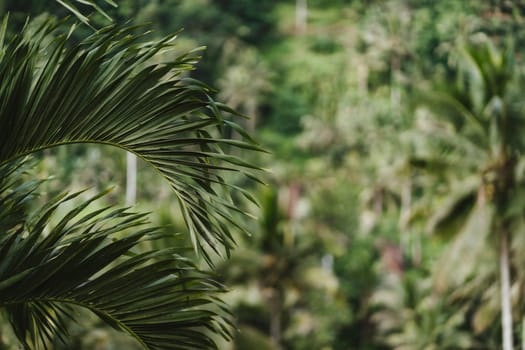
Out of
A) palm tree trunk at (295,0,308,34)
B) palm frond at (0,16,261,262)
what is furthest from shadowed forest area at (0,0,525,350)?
palm tree trunk at (295,0,308,34)

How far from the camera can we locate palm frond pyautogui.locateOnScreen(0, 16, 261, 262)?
7.55 ft

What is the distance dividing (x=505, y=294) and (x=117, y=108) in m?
10.7

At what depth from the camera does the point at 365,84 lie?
41500 mm

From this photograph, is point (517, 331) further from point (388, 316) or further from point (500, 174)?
point (388, 316)

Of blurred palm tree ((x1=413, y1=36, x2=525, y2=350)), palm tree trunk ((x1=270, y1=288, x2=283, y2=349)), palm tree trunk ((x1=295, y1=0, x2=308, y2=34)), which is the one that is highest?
palm tree trunk ((x1=295, y1=0, x2=308, y2=34))

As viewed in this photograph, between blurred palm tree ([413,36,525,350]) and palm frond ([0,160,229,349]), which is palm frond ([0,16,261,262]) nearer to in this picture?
palm frond ([0,160,229,349])

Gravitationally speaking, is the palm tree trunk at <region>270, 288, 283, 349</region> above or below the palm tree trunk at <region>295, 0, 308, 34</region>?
below

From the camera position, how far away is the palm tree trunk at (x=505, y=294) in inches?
461

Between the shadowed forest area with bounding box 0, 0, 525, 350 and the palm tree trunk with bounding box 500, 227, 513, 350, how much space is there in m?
0.04

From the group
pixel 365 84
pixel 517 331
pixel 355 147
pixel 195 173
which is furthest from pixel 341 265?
pixel 195 173

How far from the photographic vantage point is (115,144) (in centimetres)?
242

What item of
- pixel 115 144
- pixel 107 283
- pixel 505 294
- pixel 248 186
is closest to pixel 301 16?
pixel 248 186

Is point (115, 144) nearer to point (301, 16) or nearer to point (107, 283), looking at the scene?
point (107, 283)

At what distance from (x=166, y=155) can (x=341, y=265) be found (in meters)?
28.3
